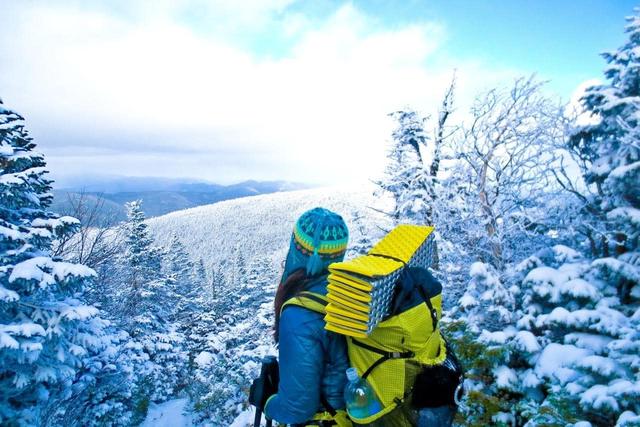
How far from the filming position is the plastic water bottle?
2018 millimetres

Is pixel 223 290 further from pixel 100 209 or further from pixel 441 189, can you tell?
pixel 441 189

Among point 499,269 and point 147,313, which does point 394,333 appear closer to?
point 499,269

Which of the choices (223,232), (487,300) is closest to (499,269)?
(487,300)

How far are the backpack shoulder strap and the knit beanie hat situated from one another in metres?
0.23

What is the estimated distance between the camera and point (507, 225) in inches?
408

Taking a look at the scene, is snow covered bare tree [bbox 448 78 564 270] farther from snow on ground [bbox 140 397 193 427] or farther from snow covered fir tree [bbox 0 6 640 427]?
snow on ground [bbox 140 397 193 427]

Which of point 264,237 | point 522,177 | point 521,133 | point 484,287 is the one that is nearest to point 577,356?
point 484,287

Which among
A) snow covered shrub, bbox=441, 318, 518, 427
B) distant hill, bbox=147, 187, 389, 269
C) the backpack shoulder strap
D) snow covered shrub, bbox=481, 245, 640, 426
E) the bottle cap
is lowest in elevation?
distant hill, bbox=147, 187, 389, 269

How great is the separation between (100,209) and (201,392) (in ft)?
61.6

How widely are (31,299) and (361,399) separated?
9.28m

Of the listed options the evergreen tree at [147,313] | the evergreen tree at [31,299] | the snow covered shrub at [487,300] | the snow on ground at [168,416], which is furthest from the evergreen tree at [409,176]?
the snow on ground at [168,416]

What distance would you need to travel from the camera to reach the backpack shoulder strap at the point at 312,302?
6.89 ft

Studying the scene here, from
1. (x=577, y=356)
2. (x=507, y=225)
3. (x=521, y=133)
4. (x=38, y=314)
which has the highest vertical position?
(x=521, y=133)

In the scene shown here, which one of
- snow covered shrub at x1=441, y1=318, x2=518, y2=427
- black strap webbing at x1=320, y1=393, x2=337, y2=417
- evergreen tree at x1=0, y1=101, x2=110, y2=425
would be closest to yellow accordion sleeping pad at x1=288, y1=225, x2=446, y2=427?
black strap webbing at x1=320, y1=393, x2=337, y2=417
